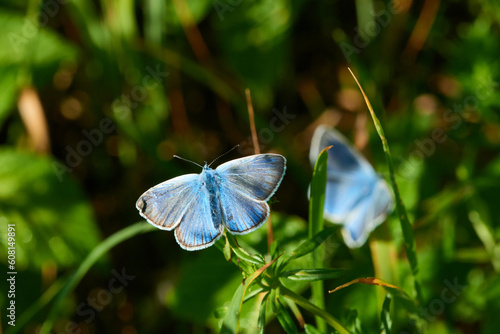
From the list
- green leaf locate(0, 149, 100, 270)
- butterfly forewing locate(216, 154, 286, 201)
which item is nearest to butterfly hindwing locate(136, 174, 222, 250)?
butterfly forewing locate(216, 154, 286, 201)

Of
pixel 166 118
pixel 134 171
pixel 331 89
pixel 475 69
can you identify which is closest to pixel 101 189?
pixel 134 171

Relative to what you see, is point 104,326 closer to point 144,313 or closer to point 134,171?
point 144,313

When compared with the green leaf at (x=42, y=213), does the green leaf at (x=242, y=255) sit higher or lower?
higher

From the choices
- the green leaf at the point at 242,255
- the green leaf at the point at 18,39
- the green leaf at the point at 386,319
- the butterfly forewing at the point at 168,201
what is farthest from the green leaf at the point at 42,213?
the green leaf at the point at 386,319

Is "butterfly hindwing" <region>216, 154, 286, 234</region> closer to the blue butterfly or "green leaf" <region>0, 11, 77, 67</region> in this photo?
the blue butterfly

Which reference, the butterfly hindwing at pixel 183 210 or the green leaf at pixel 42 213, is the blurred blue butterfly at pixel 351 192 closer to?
the butterfly hindwing at pixel 183 210

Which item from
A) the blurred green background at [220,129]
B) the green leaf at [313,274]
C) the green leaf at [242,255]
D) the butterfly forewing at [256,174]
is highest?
the butterfly forewing at [256,174]

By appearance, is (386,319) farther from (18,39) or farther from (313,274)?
(18,39)
